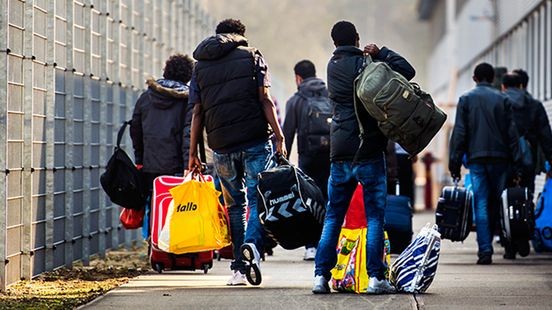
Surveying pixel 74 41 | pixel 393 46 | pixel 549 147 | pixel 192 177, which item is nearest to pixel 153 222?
pixel 192 177

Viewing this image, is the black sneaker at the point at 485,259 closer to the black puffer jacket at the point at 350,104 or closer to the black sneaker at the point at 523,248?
the black sneaker at the point at 523,248

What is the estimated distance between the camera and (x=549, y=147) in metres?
15.3

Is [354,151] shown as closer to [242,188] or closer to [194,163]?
[242,188]

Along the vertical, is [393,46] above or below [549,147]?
above

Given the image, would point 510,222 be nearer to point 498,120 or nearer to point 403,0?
point 498,120

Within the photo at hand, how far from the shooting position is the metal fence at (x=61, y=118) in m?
11.5

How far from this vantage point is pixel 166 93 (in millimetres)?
13445

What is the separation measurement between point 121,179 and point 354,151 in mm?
3071

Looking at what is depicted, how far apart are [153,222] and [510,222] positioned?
13.3ft

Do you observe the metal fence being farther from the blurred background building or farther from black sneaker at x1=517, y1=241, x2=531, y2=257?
black sneaker at x1=517, y1=241, x2=531, y2=257

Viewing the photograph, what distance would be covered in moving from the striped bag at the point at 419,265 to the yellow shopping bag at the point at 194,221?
1486mm

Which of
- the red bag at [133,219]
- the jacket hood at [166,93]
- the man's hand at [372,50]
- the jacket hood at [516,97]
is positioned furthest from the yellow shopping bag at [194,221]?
the jacket hood at [516,97]

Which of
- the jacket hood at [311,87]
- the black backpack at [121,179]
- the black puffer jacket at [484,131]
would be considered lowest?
the black backpack at [121,179]

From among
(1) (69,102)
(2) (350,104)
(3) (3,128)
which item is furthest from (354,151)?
(1) (69,102)
